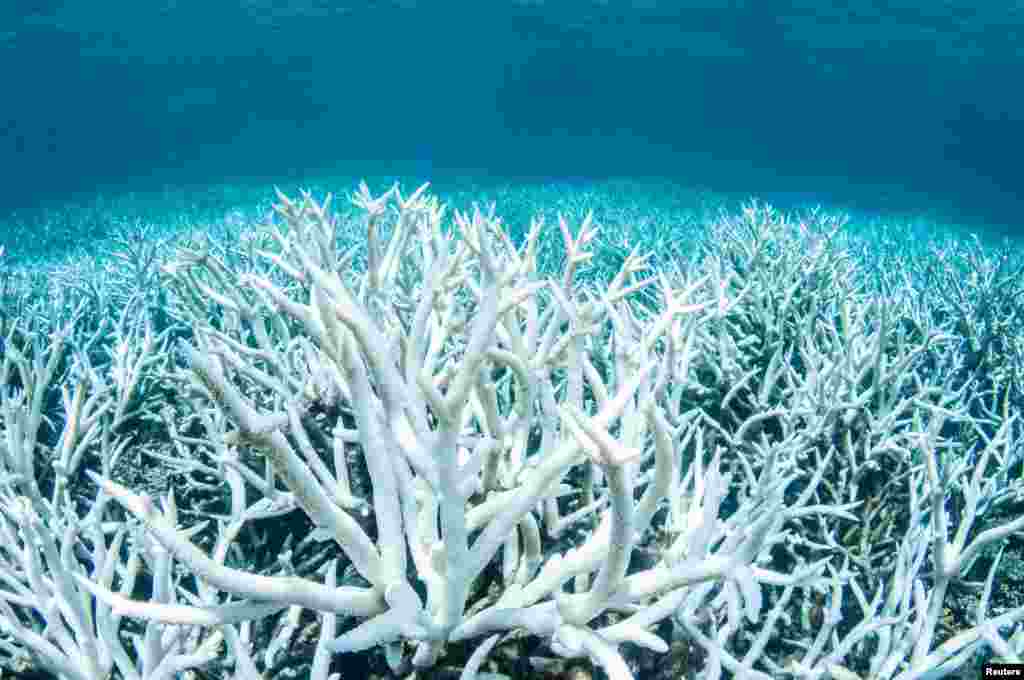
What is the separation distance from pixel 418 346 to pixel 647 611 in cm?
81

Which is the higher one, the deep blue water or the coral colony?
the deep blue water

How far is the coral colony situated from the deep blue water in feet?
105

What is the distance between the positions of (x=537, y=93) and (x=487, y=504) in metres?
68.5

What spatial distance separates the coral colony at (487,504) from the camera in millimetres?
1184

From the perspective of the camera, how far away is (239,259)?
5895mm

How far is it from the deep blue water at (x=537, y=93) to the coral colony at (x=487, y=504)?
3193 centimetres

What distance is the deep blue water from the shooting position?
110ft

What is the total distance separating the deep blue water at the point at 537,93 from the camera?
3366 centimetres

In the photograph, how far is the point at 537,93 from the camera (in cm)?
6481

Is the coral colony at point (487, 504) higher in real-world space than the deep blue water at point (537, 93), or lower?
lower

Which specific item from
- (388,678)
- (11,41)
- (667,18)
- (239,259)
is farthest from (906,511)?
(11,41)

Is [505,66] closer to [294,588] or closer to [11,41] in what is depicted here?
[11,41]

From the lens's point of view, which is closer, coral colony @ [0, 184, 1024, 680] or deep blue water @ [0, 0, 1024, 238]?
coral colony @ [0, 184, 1024, 680]

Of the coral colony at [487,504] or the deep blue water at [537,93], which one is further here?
the deep blue water at [537,93]
